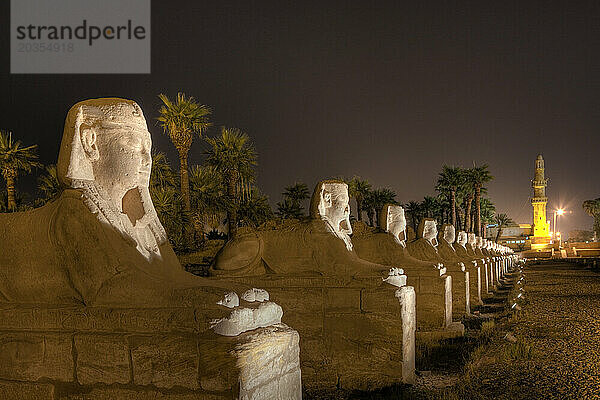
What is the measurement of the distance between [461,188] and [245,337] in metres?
36.3

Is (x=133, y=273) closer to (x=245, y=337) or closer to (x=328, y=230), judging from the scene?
(x=245, y=337)

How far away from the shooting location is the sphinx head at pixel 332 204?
6195 millimetres

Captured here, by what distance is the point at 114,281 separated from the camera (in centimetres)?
293

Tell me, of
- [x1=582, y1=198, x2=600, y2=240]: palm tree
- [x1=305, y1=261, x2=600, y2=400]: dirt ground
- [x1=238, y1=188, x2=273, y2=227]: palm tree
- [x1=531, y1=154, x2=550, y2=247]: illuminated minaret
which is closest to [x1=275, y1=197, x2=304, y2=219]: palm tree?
[x1=238, y1=188, x2=273, y2=227]: palm tree

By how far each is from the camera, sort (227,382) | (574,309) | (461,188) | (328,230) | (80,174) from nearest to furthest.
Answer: (227,382) → (80,174) → (328,230) → (574,309) → (461,188)

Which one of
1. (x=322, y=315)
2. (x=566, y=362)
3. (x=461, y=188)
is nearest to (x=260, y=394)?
(x=322, y=315)

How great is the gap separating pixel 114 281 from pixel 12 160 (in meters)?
14.5

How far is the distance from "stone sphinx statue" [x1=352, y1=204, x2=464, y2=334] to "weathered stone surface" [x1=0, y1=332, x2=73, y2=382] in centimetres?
571

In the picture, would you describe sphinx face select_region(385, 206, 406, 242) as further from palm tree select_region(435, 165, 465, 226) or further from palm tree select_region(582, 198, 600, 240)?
palm tree select_region(582, 198, 600, 240)

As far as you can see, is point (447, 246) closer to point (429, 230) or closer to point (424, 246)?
point (429, 230)

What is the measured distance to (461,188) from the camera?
123 ft

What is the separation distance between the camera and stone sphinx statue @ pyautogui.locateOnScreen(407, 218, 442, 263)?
10516 millimetres

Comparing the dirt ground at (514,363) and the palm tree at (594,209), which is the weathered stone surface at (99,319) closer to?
the dirt ground at (514,363)

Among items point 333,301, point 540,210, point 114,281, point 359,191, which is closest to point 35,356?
point 114,281
